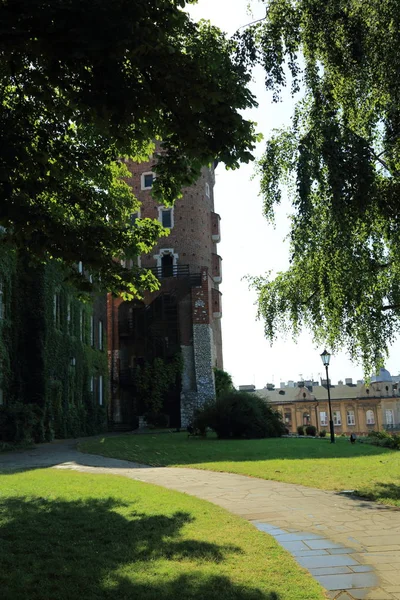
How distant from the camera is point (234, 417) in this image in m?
25.5

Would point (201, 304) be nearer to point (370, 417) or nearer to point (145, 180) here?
point (145, 180)

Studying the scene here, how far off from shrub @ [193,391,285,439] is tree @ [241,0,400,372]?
44.3 feet

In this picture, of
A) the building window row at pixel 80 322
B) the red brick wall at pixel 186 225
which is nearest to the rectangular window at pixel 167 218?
the red brick wall at pixel 186 225

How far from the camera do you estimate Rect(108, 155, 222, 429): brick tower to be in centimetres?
Answer: 4228

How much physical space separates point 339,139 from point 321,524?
22.5 feet

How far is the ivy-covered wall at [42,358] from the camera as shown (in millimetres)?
24728

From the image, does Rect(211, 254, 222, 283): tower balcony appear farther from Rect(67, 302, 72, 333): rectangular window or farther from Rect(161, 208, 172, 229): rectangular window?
Rect(67, 302, 72, 333): rectangular window

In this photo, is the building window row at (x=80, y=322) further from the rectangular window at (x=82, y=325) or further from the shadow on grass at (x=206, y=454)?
the shadow on grass at (x=206, y=454)

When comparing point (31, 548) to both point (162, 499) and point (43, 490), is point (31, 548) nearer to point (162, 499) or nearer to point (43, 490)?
→ point (162, 499)

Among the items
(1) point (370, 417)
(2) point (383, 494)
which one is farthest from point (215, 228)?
(1) point (370, 417)

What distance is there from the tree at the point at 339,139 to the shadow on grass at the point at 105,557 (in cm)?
665

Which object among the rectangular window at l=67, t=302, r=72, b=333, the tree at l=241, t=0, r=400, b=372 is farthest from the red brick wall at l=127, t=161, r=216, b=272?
the tree at l=241, t=0, r=400, b=372

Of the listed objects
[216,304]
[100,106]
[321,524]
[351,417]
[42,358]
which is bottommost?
[351,417]

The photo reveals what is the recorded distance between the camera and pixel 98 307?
4038cm
